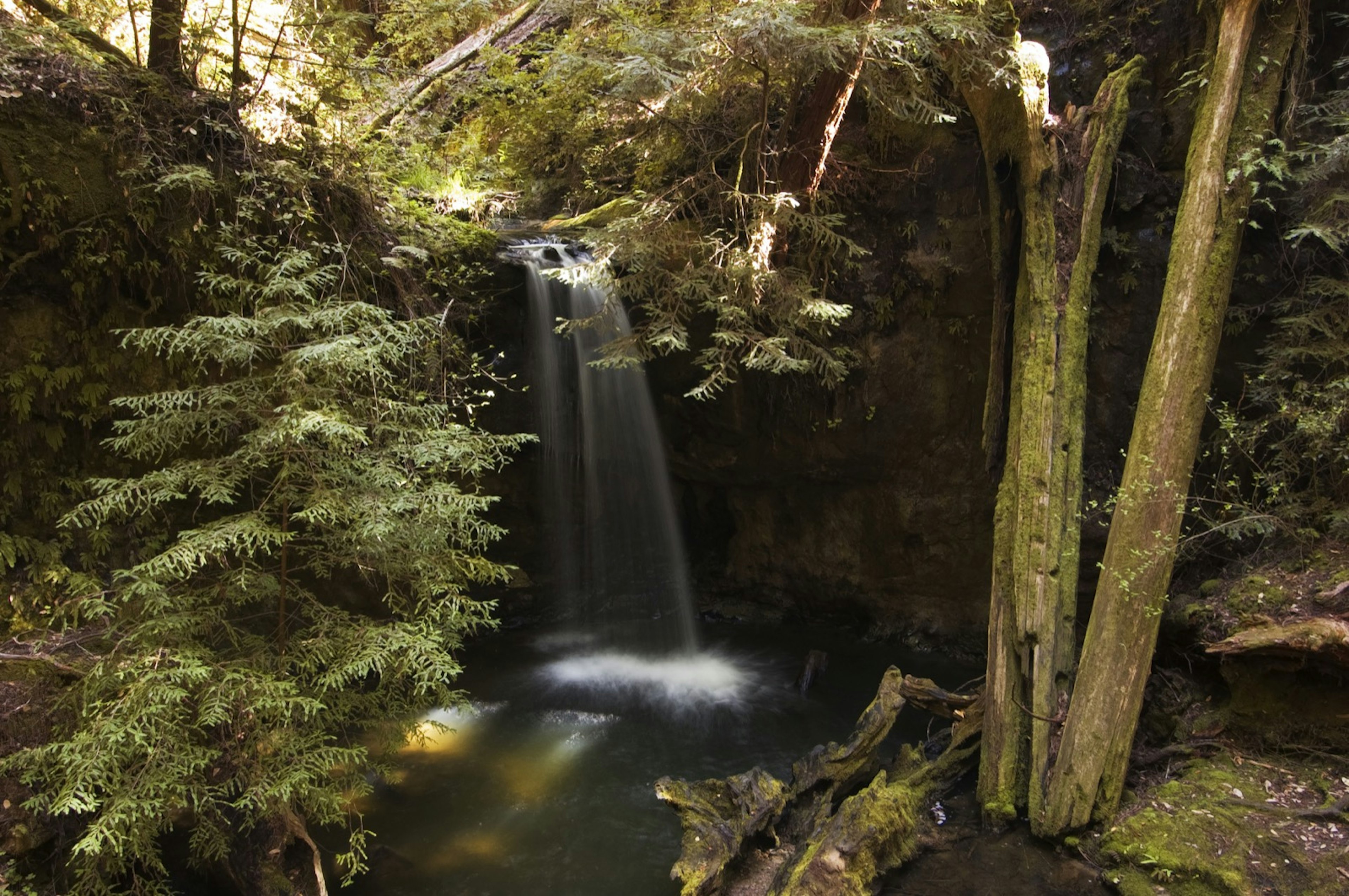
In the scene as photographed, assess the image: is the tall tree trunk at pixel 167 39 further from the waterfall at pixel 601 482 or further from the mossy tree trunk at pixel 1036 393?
the mossy tree trunk at pixel 1036 393

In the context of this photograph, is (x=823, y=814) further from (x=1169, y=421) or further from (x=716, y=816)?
(x=1169, y=421)

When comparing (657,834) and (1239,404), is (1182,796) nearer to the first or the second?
(1239,404)

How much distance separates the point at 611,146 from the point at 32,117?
512 cm

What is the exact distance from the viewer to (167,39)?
5.35 m

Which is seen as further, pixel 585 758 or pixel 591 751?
pixel 591 751

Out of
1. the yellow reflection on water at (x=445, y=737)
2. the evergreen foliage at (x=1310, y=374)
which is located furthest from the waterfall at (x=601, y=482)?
the evergreen foliage at (x=1310, y=374)

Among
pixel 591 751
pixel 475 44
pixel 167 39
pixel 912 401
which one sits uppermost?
pixel 475 44

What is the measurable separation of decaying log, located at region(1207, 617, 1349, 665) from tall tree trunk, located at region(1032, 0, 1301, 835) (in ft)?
1.51

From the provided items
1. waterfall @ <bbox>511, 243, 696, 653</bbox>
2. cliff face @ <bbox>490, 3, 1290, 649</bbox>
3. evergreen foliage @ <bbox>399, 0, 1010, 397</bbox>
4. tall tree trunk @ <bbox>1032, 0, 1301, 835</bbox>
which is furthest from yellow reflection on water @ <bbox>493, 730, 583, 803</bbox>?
tall tree trunk @ <bbox>1032, 0, 1301, 835</bbox>

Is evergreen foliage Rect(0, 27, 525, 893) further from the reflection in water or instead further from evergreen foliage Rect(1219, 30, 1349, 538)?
evergreen foliage Rect(1219, 30, 1349, 538)

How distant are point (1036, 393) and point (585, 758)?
15.8 feet

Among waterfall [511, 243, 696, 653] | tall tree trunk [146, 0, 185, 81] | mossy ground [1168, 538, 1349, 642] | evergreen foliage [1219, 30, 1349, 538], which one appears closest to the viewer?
mossy ground [1168, 538, 1349, 642]

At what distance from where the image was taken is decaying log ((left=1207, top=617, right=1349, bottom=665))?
400cm

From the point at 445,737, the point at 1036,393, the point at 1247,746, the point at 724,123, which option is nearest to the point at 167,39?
the point at 724,123
